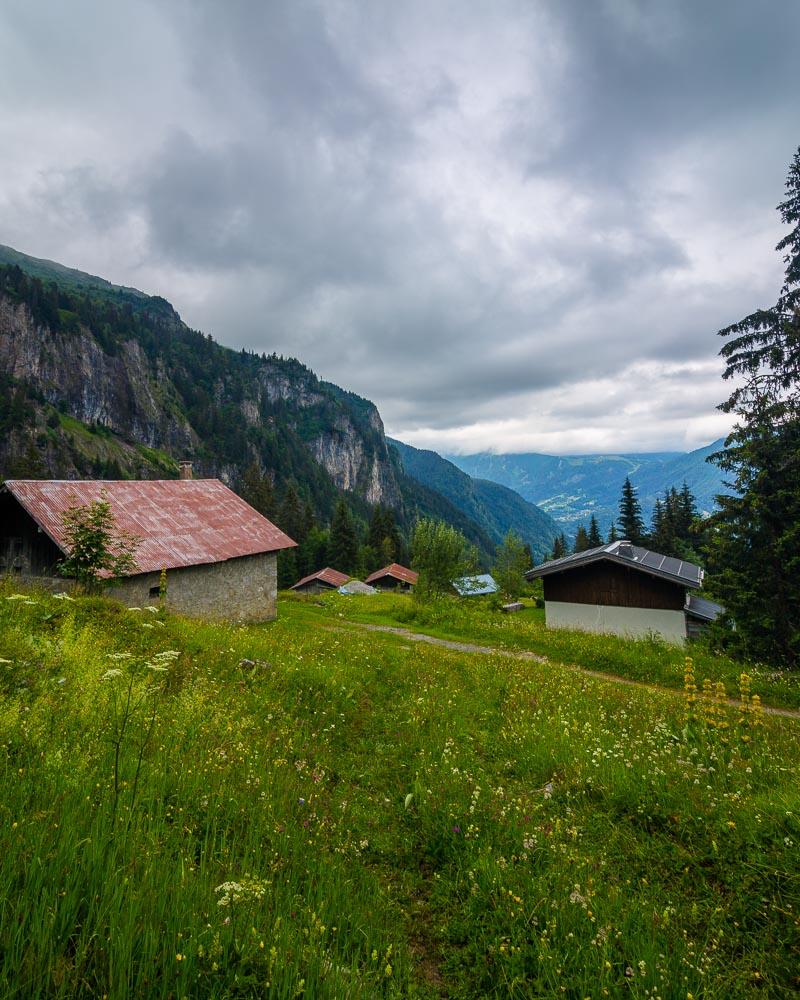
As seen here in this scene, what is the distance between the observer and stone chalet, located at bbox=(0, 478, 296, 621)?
20.1 meters

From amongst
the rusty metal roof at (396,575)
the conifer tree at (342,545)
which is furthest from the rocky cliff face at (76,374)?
the rusty metal roof at (396,575)

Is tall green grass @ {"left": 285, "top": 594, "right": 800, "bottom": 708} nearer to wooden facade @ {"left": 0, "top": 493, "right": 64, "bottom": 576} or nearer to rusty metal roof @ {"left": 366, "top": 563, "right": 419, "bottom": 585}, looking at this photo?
wooden facade @ {"left": 0, "top": 493, "right": 64, "bottom": 576}

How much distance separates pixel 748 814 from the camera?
449cm

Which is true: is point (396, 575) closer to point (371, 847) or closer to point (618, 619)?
point (618, 619)

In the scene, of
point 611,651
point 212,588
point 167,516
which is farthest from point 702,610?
point 167,516

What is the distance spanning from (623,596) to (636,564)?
2100 mm

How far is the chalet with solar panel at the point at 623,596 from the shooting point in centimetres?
2377

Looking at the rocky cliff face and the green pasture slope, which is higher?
the rocky cliff face

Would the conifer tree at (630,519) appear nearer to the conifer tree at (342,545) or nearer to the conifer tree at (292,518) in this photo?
the conifer tree at (342,545)

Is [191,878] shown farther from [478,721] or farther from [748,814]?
[478,721]

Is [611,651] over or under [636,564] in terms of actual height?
under

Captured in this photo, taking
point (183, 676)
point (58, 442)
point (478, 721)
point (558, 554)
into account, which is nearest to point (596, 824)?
point (478, 721)

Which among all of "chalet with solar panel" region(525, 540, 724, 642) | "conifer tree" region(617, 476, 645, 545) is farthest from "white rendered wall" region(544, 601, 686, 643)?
"conifer tree" region(617, 476, 645, 545)

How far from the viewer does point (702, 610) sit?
26672 millimetres
